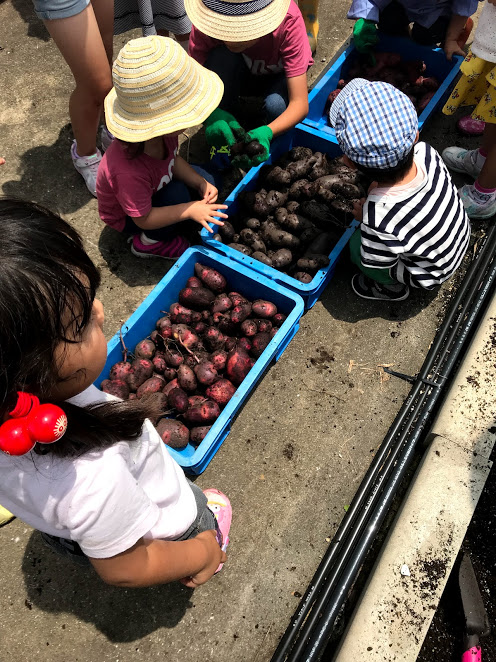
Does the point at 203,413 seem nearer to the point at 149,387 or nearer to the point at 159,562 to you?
the point at 149,387

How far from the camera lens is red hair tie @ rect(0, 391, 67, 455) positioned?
942 mm

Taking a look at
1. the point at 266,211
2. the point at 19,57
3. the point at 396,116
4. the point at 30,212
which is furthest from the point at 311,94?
the point at 30,212

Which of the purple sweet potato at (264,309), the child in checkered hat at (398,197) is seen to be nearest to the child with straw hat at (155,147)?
the purple sweet potato at (264,309)

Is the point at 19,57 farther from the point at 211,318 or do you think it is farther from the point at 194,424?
the point at 194,424

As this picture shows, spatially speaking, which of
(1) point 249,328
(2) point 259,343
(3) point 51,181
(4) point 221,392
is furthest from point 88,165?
(4) point 221,392

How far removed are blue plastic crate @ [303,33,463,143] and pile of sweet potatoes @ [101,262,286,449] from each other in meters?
1.47

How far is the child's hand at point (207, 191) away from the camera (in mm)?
2978

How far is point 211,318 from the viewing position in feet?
9.31

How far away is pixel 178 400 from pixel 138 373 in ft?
0.90

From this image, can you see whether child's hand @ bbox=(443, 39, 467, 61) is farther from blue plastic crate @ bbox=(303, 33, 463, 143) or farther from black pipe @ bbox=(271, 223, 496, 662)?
black pipe @ bbox=(271, 223, 496, 662)

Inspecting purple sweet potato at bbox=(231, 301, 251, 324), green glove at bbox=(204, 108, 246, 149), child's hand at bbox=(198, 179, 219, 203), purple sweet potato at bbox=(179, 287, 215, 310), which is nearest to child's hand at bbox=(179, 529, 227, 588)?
purple sweet potato at bbox=(231, 301, 251, 324)

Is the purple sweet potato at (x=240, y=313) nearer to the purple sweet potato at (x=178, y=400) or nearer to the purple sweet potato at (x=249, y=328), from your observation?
the purple sweet potato at (x=249, y=328)

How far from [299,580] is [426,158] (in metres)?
2.19

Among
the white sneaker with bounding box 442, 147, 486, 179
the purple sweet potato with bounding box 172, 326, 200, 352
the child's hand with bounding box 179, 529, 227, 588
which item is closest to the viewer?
the child's hand with bounding box 179, 529, 227, 588
